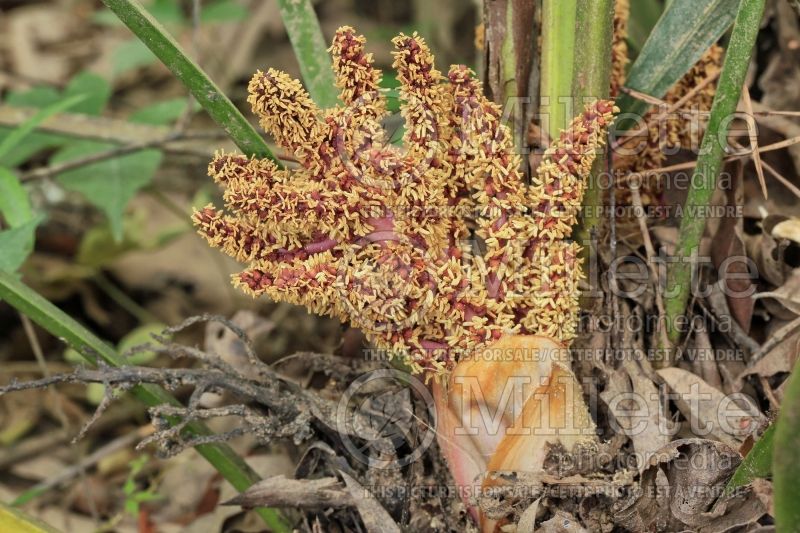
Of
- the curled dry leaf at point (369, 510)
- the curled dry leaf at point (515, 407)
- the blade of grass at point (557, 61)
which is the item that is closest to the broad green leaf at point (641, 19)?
the blade of grass at point (557, 61)

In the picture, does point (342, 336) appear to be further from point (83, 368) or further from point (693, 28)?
point (693, 28)

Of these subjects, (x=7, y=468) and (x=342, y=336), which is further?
(x=7, y=468)

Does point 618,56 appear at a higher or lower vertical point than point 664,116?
higher

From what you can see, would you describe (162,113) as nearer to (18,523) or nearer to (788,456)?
(18,523)

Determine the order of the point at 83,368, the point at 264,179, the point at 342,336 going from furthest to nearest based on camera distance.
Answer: the point at 342,336 < the point at 83,368 < the point at 264,179

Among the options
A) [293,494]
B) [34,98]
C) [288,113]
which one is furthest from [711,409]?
[34,98]

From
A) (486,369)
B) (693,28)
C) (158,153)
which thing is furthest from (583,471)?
(158,153)
